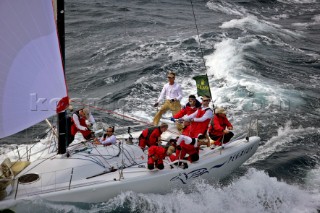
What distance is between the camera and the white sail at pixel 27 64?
5.91 metres

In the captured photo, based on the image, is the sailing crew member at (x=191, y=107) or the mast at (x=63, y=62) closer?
the mast at (x=63, y=62)

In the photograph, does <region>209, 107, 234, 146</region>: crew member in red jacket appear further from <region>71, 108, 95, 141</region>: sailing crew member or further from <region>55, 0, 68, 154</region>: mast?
<region>55, 0, 68, 154</region>: mast

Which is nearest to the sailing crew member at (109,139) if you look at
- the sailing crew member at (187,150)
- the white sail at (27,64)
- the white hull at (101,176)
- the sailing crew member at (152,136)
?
the white hull at (101,176)

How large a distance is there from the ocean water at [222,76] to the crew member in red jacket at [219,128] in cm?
87

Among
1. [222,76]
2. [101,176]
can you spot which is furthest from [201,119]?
[222,76]

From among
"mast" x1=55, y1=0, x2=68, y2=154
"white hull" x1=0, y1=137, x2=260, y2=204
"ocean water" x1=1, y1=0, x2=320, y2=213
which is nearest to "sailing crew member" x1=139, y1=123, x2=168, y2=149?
"white hull" x1=0, y1=137, x2=260, y2=204

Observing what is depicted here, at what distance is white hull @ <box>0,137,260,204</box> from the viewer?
6.76m

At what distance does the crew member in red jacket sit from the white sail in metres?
3.38

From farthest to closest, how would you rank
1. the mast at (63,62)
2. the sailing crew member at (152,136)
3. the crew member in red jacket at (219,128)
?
the crew member in red jacket at (219,128)
the sailing crew member at (152,136)
the mast at (63,62)

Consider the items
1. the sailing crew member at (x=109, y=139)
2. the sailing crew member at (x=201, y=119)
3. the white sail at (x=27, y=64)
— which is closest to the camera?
the white sail at (x=27, y=64)

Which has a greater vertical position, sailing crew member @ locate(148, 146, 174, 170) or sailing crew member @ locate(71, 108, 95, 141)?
sailing crew member @ locate(71, 108, 95, 141)

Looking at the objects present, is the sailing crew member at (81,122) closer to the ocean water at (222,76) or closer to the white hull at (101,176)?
the white hull at (101,176)

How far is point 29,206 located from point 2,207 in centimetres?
39

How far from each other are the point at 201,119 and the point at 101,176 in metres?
2.22
